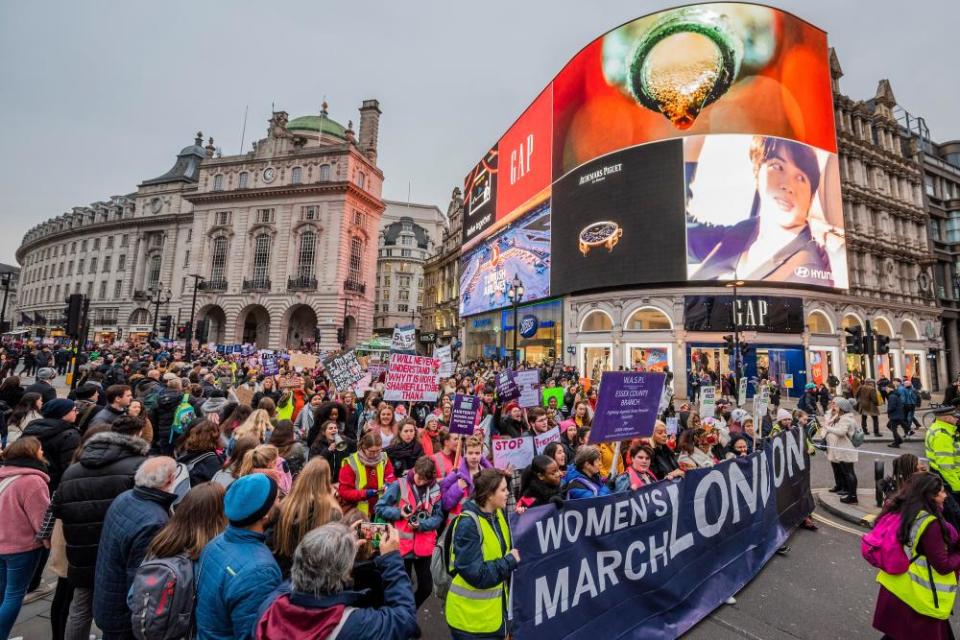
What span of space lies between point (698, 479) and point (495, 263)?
40990 mm

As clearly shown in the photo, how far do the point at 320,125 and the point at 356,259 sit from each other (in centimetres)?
2148

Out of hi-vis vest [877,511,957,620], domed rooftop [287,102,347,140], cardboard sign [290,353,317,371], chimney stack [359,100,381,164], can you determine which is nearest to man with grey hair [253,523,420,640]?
hi-vis vest [877,511,957,620]

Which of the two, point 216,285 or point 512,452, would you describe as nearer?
point 512,452

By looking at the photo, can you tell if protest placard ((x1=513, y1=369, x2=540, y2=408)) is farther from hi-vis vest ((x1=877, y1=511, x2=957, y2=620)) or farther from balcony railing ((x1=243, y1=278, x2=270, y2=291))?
balcony railing ((x1=243, y1=278, x2=270, y2=291))

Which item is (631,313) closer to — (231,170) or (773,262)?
(773,262)

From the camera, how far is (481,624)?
124 inches

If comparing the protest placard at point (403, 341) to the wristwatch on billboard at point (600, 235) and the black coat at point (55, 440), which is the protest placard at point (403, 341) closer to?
the black coat at point (55, 440)

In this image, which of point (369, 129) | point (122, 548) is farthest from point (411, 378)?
point (369, 129)

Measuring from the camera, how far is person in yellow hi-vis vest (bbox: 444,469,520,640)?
3035 mm

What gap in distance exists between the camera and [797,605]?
491 centimetres

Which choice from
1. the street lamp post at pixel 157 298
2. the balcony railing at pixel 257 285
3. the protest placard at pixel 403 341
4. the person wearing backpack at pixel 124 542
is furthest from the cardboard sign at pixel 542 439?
the balcony railing at pixel 257 285

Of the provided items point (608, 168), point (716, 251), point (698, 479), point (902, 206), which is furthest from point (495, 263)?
point (698, 479)

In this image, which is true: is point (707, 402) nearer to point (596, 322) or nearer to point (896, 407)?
point (896, 407)

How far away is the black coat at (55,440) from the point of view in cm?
448
